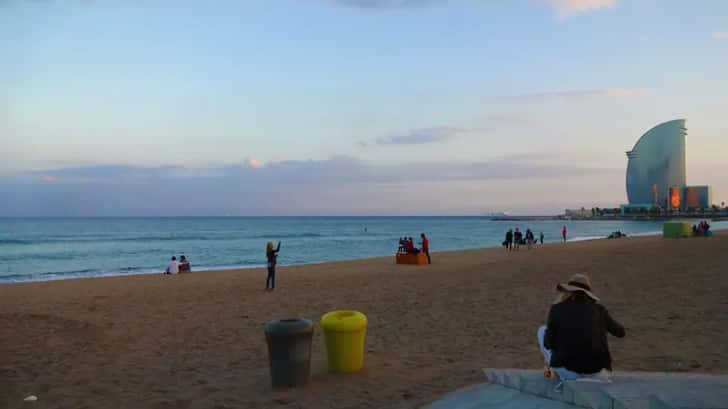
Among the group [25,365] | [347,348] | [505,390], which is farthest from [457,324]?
[25,365]

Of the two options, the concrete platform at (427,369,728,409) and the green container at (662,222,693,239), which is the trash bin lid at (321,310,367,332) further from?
the green container at (662,222,693,239)

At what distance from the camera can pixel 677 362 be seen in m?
6.51

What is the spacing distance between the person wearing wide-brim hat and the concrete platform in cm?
13

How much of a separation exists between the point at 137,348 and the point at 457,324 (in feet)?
16.8

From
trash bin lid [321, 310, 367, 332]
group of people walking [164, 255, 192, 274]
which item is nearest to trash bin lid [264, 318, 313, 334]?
trash bin lid [321, 310, 367, 332]

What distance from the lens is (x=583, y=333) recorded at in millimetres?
4418

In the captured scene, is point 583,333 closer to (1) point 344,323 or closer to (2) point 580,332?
(2) point 580,332

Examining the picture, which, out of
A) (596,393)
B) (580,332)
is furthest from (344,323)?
(596,393)

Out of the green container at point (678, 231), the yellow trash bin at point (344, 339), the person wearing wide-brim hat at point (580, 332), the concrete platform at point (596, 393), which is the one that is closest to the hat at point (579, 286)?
the person wearing wide-brim hat at point (580, 332)

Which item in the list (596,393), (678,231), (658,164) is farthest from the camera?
(658,164)

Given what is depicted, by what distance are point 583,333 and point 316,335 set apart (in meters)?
5.26

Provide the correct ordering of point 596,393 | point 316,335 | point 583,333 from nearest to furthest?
1. point 596,393
2. point 583,333
3. point 316,335

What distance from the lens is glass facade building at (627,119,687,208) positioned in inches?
5733

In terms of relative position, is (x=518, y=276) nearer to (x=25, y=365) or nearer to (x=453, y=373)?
(x=453, y=373)
